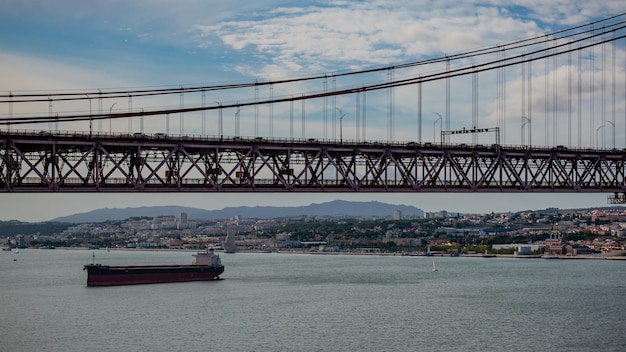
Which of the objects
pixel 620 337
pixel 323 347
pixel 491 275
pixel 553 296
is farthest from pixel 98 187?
pixel 491 275

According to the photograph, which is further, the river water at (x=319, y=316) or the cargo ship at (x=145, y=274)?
the cargo ship at (x=145, y=274)

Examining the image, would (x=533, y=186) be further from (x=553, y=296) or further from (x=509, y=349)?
(x=509, y=349)

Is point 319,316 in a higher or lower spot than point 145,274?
lower

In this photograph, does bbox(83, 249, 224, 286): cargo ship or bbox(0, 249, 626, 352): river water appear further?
bbox(83, 249, 224, 286): cargo ship

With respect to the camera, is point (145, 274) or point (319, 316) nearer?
point (319, 316)
